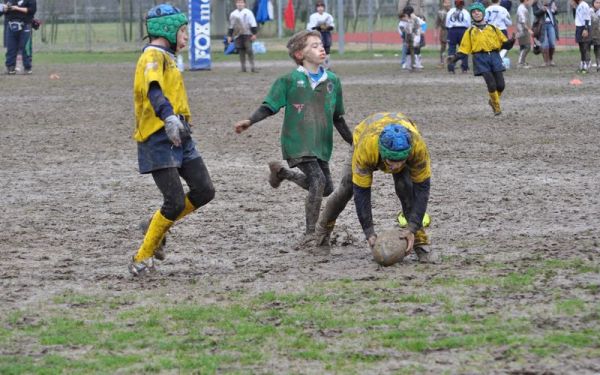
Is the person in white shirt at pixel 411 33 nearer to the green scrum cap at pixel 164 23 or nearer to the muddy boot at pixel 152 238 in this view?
the green scrum cap at pixel 164 23

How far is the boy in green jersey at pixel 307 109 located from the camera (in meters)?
9.01

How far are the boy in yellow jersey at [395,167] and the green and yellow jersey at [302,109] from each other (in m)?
0.45

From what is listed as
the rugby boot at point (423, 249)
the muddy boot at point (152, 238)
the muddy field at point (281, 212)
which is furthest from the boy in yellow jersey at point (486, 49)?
the muddy boot at point (152, 238)

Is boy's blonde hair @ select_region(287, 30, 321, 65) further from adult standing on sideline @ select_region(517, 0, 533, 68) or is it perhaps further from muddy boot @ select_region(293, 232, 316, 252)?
adult standing on sideline @ select_region(517, 0, 533, 68)

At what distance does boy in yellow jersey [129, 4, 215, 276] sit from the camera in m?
7.82

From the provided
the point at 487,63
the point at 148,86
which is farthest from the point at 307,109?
the point at 487,63

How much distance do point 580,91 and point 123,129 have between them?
30.8 ft

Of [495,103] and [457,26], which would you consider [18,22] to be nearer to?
[457,26]

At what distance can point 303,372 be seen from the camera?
18.9 ft

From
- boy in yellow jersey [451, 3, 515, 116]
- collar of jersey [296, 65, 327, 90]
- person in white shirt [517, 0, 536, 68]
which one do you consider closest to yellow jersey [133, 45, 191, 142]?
collar of jersey [296, 65, 327, 90]

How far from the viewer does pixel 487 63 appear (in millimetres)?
18766

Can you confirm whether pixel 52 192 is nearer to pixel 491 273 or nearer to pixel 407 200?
pixel 407 200

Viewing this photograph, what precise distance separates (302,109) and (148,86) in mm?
1590

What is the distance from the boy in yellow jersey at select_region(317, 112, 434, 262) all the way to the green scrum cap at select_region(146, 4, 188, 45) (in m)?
1.41
